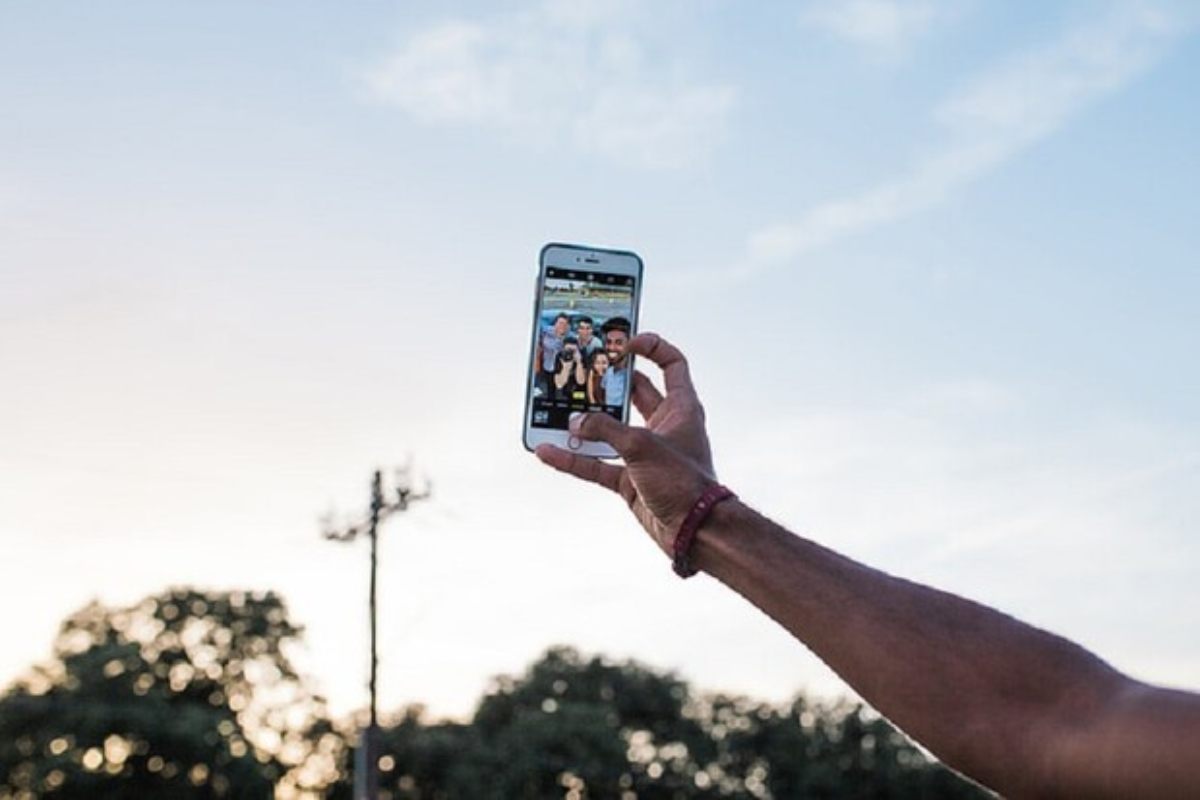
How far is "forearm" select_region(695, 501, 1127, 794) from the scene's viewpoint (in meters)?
1.60

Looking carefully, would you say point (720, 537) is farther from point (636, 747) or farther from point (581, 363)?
point (636, 747)

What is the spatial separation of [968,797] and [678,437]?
8020 cm

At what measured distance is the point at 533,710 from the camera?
76.6 metres

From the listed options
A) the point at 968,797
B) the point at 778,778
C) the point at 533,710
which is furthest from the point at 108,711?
the point at 968,797

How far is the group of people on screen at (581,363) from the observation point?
11.2ft

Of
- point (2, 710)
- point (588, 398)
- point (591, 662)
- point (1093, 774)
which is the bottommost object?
point (1093, 774)

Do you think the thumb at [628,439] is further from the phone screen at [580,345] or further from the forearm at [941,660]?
the phone screen at [580,345]

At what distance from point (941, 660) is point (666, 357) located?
1.24 meters

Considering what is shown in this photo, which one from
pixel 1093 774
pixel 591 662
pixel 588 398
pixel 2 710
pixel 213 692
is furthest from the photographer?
pixel 591 662

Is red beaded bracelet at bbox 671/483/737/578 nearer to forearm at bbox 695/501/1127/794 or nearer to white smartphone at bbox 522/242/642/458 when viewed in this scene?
forearm at bbox 695/501/1127/794

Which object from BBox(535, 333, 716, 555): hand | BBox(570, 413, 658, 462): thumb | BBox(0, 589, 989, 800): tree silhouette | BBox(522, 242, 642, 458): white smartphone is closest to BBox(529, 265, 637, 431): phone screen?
BBox(522, 242, 642, 458): white smartphone

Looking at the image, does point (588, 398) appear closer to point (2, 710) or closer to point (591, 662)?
point (2, 710)

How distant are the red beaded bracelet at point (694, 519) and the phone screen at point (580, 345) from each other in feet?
3.94

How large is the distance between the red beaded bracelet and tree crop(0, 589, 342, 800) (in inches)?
2550
